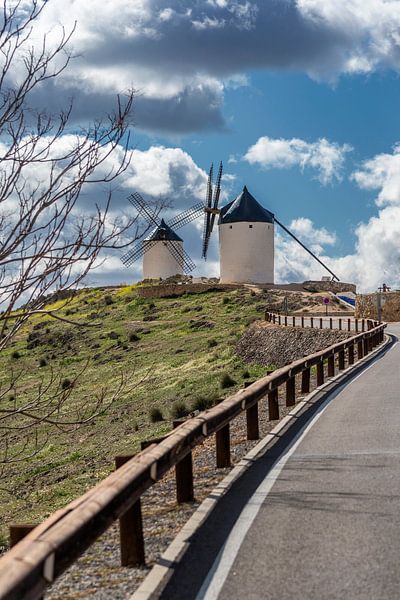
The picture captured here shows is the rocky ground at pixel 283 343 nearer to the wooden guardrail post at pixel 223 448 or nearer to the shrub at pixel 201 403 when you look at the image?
the shrub at pixel 201 403

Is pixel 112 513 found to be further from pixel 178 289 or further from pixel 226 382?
pixel 178 289

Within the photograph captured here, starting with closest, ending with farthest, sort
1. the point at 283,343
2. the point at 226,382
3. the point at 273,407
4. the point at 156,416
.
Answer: the point at 273,407
the point at 156,416
the point at 226,382
the point at 283,343

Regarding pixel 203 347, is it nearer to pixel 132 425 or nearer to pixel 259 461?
pixel 132 425

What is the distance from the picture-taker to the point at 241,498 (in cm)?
904

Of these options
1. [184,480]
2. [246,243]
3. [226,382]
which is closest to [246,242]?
[246,243]

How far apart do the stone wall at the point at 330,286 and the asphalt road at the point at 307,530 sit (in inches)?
3393

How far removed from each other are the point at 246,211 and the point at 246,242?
3.87 meters

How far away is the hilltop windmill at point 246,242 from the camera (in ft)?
336

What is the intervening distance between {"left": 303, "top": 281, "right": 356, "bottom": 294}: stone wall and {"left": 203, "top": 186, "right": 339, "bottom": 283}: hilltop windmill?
5.94 m

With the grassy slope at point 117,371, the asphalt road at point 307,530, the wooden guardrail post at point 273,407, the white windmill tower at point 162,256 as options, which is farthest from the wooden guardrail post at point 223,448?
the white windmill tower at point 162,256

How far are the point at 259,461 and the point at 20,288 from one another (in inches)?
144

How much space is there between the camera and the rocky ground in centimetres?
4203

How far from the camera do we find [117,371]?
48.5 metres

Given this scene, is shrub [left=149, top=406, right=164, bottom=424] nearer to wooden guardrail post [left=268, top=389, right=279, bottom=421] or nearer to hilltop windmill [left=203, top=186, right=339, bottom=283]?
wooden guardrail post [left=268, top=389, right=279, bottom=421]
